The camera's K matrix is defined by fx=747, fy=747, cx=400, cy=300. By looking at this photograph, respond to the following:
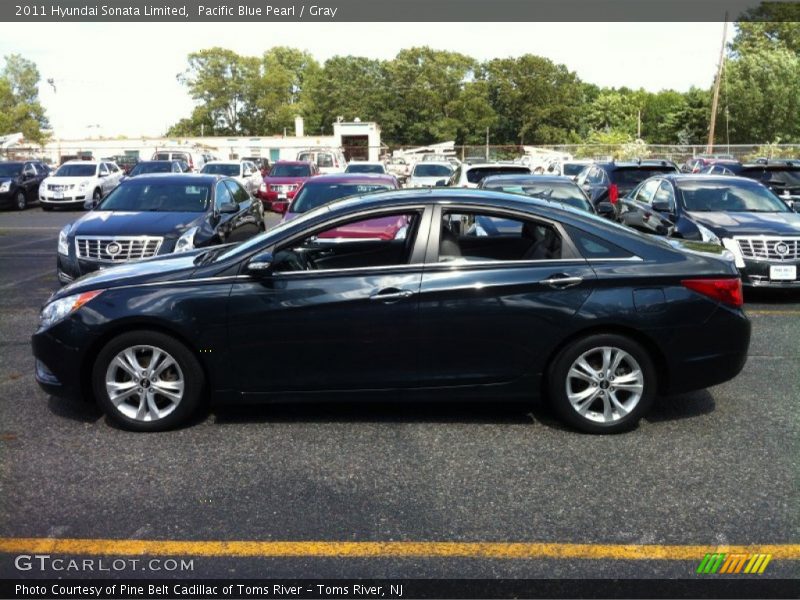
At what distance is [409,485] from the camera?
13.6ft

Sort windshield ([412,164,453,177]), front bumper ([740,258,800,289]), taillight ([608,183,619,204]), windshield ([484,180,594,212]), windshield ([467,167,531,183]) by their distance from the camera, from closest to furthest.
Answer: front bumper ([740,258,800,289]) → windshield ([484,180,594,212]) → taillight ([608,183,619,204]) → windshield ([467,167,531,183]) → windshield ([412,164,453,177])

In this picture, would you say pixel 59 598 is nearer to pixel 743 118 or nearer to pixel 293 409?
pixel 293 409

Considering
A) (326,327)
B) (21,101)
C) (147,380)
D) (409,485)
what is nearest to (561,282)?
(326,327)

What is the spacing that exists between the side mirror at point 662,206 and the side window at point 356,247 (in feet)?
19.7

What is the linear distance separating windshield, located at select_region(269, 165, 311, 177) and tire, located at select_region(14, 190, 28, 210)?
8792mm

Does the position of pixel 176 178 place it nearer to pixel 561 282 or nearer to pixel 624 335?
pixel 561 282

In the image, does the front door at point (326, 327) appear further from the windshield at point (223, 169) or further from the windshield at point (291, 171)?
the windshield at point (223, 169)

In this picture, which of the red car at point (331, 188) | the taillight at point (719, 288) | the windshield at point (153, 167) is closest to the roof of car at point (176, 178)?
the red car at point (331, 188)

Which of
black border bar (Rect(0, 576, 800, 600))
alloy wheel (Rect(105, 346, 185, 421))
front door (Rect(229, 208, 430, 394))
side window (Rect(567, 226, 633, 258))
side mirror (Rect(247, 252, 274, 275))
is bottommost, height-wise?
black border bar (Rect(0, 576, 800, 600))

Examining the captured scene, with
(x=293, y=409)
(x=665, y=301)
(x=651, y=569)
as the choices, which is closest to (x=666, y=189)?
(x=665, y=301)

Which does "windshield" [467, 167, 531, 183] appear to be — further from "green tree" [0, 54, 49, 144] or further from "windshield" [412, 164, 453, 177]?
"green tree" [0, 54, 49, 144]

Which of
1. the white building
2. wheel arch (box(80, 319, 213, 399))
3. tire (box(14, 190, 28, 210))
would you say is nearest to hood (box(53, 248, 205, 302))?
wheel arch (box(80, 319, 213, 399))

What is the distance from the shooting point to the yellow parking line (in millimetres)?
3432

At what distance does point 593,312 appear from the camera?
4785mm
